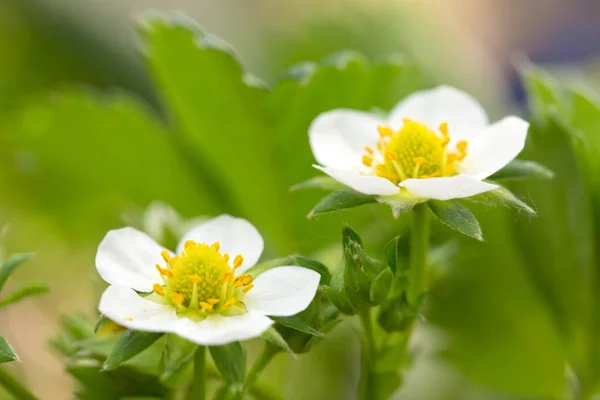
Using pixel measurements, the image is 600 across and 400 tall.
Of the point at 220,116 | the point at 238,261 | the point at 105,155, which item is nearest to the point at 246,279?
the point at 238,261

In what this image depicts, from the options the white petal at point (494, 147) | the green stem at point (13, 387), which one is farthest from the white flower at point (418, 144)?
the green stem at point (13, 387)

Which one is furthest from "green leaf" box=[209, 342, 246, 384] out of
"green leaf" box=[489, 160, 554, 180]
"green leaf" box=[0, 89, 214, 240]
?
"green leaf" box=[0, 89, 214, 240]

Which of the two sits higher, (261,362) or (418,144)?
(418,144)

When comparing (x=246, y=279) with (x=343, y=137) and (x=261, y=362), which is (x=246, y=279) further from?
(x=343, y=137)

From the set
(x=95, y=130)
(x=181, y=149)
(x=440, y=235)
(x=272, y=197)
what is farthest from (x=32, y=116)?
(x=440, y=235)

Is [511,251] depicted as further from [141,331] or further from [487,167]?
[141,331]

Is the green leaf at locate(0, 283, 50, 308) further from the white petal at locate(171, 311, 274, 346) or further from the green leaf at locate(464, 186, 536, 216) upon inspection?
the green leaf at locate(464, 186, 536, 216)
